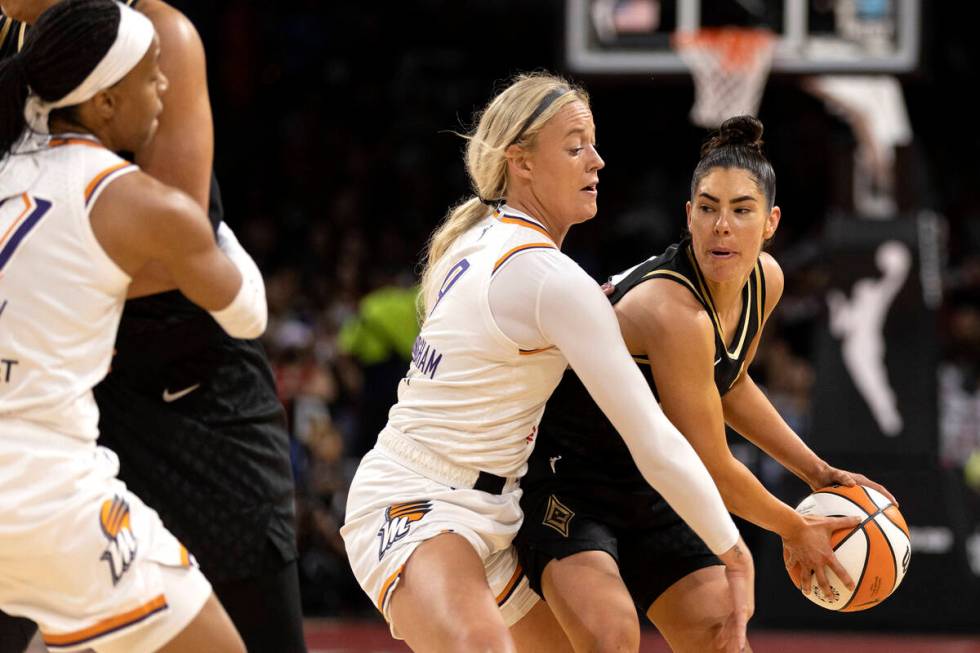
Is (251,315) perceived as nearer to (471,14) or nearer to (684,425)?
(684,425)

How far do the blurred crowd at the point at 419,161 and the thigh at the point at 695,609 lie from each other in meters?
6.27

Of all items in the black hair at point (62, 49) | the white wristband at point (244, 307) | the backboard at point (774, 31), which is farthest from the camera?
the backboard at point (774, 31)

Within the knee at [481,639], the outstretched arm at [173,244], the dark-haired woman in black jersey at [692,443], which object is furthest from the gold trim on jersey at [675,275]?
the outstretched arm at [173,244]

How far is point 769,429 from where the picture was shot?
4.15 meters

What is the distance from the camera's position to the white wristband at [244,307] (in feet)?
10.1

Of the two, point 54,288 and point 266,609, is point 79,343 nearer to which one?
point 54,288

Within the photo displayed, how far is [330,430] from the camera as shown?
31.1 feet

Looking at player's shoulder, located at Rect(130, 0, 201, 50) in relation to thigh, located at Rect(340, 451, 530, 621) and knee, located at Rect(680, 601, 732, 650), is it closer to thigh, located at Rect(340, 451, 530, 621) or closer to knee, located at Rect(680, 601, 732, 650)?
thigh, located at Rect(340, 451, 530, 621)

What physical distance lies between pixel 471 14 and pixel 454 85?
0.87m

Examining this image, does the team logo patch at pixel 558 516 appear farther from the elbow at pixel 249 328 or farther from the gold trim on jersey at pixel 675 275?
the elbow at pixel 249 328

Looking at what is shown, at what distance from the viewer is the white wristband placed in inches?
121

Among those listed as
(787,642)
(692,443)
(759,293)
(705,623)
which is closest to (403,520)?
(692,443)

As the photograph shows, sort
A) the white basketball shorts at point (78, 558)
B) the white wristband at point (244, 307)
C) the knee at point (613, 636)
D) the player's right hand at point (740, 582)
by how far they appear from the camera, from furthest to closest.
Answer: the knee at point (613, 636) < the player's right hand at point (740, 582) < the white wristband at point (244, 307) < the white basketball shorts at point (78, 558)

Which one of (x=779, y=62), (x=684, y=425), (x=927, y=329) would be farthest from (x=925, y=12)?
(x=684, y=425)
